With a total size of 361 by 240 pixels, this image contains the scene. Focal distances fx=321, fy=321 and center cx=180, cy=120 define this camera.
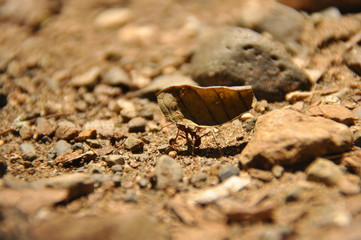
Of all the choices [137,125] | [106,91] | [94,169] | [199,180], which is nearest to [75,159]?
[94,169]

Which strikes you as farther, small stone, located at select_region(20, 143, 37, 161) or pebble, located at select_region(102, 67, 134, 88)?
pebble, located at select_region(102, 67, 134, 88)

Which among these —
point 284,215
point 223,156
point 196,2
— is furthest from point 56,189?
point 196,2

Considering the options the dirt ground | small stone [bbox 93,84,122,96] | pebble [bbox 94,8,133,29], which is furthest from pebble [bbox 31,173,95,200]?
pebble [bbox 94,8,133,29]

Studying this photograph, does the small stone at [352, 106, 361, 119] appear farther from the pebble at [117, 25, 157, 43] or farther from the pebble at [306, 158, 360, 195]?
the pebble at [117, 25, 157, 43]

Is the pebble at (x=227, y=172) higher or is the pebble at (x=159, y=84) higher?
the pebble at (x=159, y=84)

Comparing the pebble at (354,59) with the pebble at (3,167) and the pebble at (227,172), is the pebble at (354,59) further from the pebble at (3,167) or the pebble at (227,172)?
the pebble at (3,167)

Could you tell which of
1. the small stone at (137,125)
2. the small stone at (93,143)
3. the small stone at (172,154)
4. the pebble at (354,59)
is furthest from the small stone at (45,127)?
the pebble at (354,59)

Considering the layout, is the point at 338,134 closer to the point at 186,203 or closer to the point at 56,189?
the point at 186,203

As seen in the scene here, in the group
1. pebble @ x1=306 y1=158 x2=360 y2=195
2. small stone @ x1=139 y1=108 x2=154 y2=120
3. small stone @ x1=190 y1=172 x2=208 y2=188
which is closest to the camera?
pebble @ x1=306 y1=158 x2=360 y2=195
